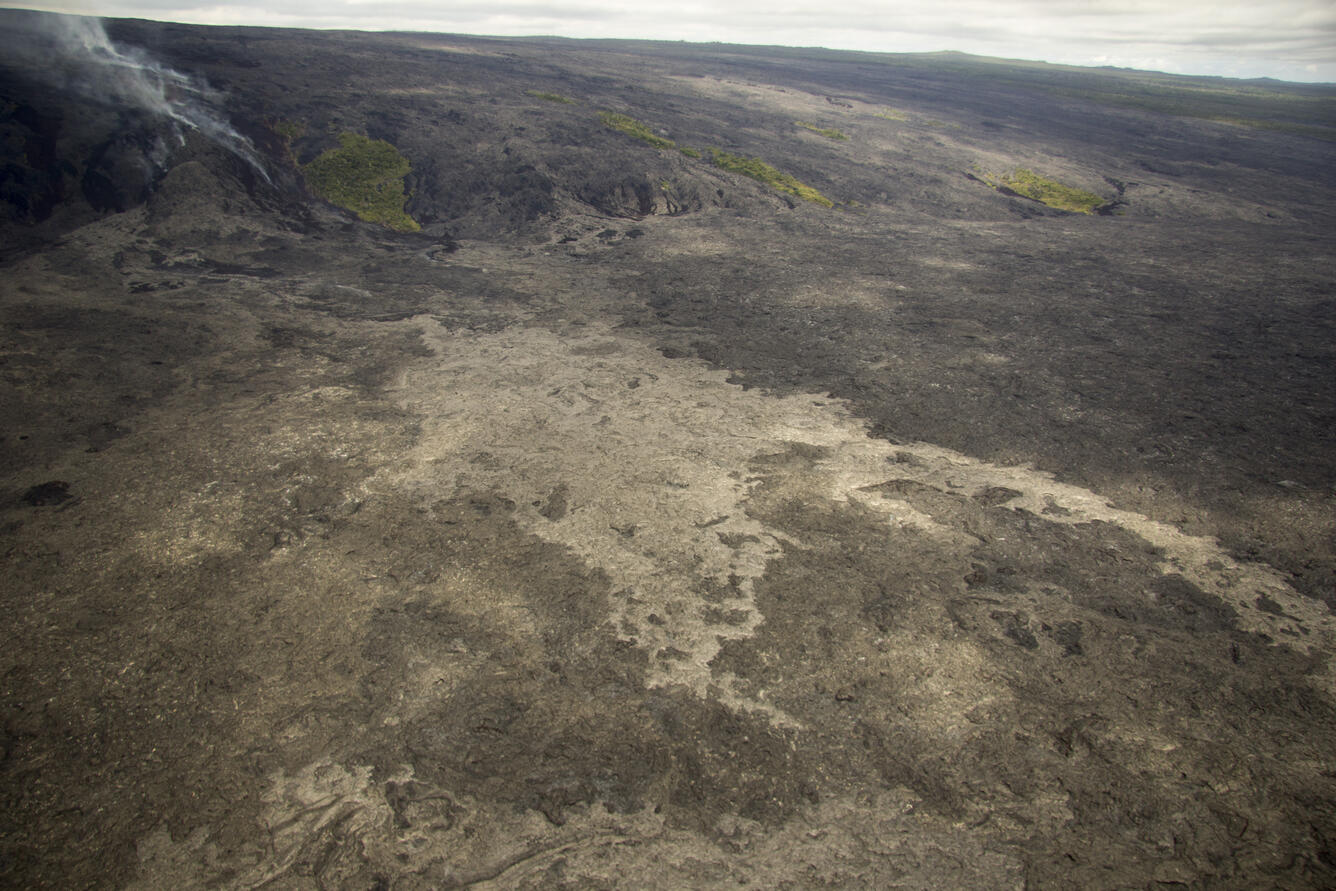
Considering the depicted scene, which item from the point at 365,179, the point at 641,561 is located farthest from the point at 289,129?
the point at 641,561

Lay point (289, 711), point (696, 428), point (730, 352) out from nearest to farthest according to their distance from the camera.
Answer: point (289, 711), point (696, 428), point (730, 352)

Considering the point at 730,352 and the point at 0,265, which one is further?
the point at 0,265

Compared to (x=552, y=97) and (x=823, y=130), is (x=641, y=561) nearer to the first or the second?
(x=552, y=97)

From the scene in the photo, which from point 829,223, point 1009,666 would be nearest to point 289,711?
point 1009,666

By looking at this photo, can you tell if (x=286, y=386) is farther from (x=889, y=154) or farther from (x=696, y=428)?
(x=889, y=154)

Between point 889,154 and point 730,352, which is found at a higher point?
point 889,154

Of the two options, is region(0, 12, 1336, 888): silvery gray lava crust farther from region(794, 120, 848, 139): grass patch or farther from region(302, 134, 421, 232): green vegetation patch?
region(794, 120, 848, 139): grass patch

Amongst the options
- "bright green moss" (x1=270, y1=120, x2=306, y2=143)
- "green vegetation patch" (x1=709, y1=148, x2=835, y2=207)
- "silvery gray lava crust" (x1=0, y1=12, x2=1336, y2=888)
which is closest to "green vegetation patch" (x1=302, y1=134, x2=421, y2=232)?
"bright green moss" (x1=270, y1=120, x2=306, y2=143)
